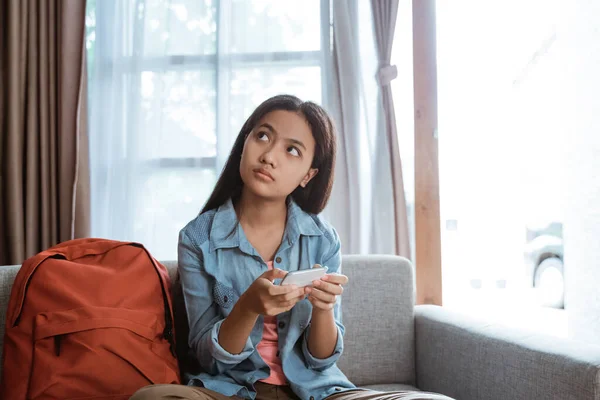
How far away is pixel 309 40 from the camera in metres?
2.54

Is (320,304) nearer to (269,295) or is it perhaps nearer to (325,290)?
(325,290)

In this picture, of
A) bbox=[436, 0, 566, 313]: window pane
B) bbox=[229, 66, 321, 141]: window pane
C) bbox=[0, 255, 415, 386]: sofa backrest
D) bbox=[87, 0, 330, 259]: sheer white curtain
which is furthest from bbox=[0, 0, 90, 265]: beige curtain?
bbox=[436, 0, 566, 313]: window pane

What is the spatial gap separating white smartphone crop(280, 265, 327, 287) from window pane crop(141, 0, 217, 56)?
171 centimetres

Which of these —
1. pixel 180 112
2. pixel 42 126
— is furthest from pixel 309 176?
pixel 42 126

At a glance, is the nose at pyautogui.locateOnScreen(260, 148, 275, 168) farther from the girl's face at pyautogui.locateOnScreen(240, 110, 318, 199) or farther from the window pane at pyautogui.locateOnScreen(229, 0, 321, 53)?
the window pane at pyautogui.locateOnScreen(229, 0, 321, 53)

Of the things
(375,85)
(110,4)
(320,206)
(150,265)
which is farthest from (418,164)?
(110,4)

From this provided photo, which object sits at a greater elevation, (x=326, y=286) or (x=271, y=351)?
(x=326, y=286)

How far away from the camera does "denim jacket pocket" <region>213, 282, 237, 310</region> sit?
1329 millimetres

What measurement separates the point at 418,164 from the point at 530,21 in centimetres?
126

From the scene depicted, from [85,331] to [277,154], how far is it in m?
0.64

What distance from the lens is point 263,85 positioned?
2.53m

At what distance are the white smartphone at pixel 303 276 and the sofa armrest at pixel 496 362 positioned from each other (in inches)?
23.6

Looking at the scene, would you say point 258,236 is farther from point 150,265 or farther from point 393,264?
point 393,264

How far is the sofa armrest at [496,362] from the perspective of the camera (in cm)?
119
